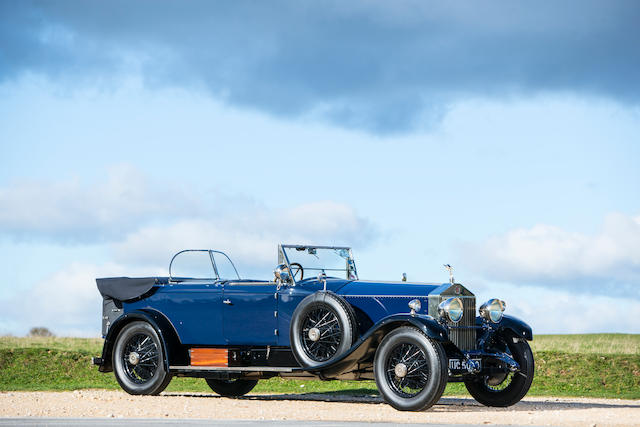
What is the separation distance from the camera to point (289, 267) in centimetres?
1472

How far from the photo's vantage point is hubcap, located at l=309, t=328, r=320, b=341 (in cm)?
1354

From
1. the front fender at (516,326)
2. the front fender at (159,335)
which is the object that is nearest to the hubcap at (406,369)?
the front fender at (516,326)

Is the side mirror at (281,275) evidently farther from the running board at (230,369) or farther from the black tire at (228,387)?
the black tire at (228,387)

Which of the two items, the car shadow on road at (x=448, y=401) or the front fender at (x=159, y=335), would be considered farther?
the front fender at (x=159, y=335)

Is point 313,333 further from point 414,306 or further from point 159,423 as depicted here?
point 159,423

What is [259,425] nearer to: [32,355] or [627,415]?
[627,415]

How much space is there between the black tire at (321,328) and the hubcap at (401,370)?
884mm

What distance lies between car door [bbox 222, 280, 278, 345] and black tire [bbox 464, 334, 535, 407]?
3.22 m

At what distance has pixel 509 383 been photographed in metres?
14.2

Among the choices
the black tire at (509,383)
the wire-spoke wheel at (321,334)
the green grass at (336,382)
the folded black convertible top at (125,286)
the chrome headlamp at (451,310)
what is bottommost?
the green grass at (336,382)

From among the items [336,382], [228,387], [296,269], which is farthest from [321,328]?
A: [336,382]

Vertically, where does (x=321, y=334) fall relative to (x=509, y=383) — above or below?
above

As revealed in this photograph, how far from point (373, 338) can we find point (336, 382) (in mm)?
8205

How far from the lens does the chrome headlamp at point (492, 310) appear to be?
13953 millimetres
